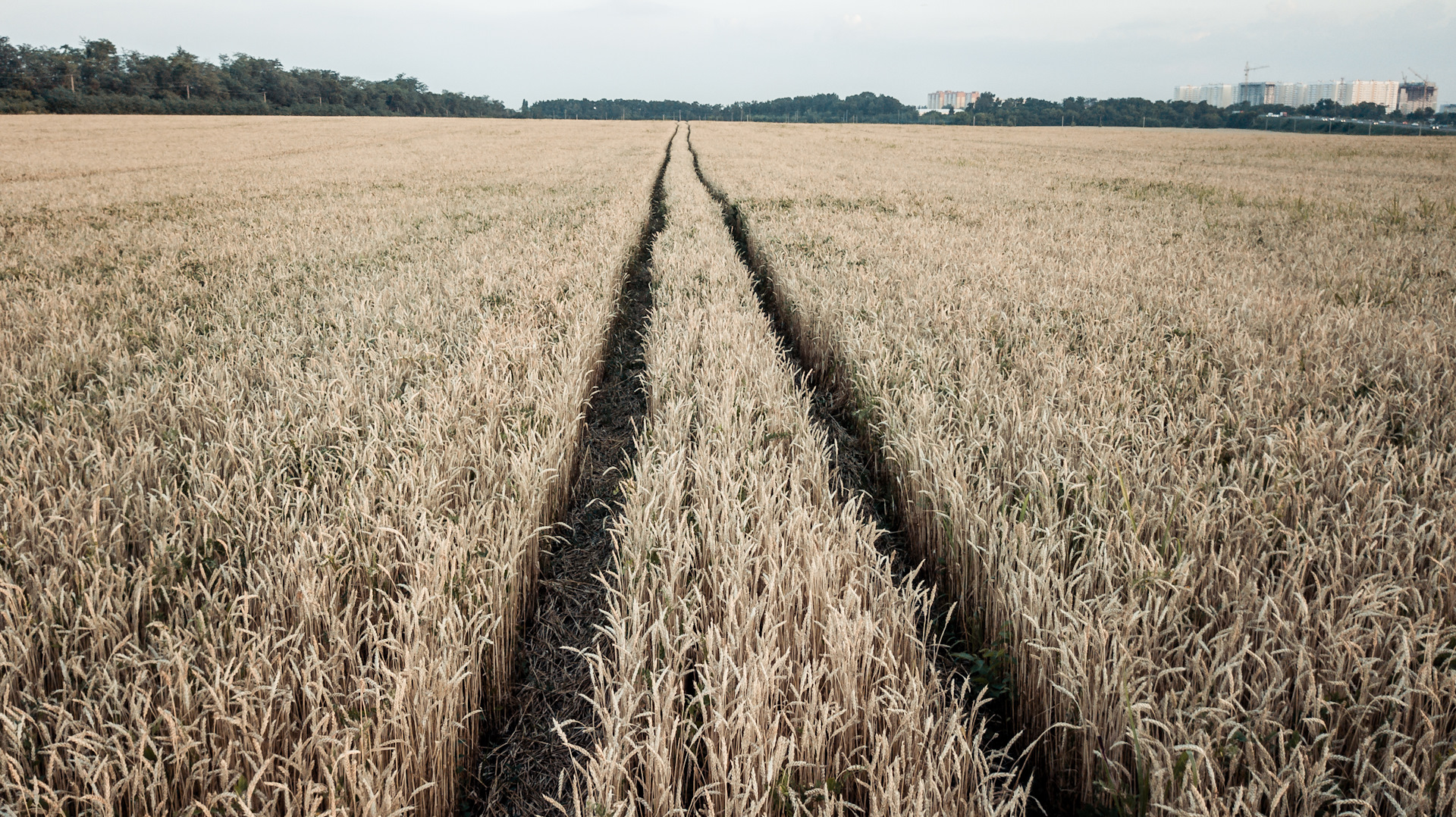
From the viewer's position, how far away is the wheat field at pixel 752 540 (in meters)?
1.39

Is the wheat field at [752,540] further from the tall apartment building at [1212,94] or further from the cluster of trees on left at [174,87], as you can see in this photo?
the tall apartment building at [1212,94]

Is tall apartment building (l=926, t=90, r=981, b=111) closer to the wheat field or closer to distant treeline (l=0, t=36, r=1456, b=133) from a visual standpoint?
distant treeline (l=0, t=36, r=1456, b=133)

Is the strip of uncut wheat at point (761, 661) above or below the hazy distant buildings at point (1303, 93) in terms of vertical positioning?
below

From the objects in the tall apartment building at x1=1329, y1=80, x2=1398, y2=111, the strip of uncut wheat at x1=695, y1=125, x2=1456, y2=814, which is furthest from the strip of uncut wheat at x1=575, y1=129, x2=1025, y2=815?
the tall apartment building at x1=1329, y1=80, x2=1398, y2=111

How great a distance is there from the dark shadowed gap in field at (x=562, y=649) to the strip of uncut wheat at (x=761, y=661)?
0.13 m

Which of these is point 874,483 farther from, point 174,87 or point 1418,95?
point 1418,95

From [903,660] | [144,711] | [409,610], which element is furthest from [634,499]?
[144,711]

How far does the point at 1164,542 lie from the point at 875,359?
6.37 feet

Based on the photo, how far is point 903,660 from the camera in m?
1.83

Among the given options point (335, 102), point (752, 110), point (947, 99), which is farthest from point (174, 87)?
point (947, 99)

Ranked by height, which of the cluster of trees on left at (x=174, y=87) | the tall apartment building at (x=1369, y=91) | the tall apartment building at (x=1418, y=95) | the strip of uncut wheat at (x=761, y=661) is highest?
the tall apartment building at (x=1369, y=91)

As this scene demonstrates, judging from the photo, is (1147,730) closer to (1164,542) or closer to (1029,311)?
(1164,542)

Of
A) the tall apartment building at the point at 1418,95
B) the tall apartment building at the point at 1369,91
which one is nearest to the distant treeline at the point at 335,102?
the tall apartment building at the point at 1418,95

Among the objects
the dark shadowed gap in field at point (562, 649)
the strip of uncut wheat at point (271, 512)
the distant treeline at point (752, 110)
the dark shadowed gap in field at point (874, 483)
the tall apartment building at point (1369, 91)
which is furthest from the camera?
the tall apartment building at point (1369, 91)
